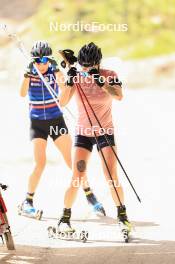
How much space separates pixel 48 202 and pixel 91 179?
1.18 meters

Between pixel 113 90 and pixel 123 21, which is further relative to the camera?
pixel 123 21

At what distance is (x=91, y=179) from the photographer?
326 inches

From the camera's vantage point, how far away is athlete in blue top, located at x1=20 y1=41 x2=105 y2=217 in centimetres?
602

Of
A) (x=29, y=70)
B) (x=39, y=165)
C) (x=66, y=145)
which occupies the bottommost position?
(x=39, y=165)

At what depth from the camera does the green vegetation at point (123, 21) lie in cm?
1555

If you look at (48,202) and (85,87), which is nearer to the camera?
(85,87)

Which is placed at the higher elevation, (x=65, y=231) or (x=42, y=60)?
(x=42, y=60)

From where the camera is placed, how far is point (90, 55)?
221 inches

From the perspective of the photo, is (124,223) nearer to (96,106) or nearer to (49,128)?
(96,106)

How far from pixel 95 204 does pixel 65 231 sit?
72cm

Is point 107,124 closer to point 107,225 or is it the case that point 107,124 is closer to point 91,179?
point 107,225

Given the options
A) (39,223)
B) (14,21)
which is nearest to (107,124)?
(39,223)

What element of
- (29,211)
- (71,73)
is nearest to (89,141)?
(71,73)

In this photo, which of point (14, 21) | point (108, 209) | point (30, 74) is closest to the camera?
point (30, 74)
